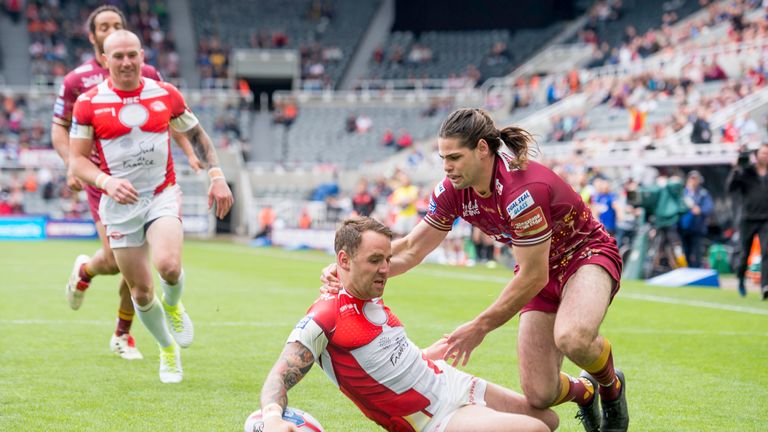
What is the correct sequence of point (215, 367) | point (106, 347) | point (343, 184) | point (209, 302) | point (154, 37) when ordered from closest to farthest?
point (215, 367), point (106, 347), point (209, 302), point (343, 184), point (154, 37)

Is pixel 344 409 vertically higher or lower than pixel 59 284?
higher

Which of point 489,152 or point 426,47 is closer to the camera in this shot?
point 489,152

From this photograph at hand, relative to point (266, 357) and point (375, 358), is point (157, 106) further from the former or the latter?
point (375, 358)

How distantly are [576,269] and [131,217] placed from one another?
137 inches

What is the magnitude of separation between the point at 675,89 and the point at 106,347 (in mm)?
21448

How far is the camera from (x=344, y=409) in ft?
22.1

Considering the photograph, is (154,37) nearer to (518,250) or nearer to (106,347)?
(106,347)

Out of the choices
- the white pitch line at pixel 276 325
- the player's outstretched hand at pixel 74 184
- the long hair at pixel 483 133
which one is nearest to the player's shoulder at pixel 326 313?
the long hair at pixel 483 133

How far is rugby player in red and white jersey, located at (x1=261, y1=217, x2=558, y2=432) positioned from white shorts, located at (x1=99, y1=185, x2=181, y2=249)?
10.3ft

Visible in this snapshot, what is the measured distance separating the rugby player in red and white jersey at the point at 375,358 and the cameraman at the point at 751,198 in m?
10.9

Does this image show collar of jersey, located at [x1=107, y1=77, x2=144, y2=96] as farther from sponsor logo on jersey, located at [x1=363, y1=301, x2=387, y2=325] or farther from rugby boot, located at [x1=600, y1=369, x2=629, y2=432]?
rugby boot, located at [x1=600, y1=369, x2=629, y2=432]

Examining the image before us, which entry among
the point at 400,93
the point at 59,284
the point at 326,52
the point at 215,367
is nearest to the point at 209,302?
the point at 59,284

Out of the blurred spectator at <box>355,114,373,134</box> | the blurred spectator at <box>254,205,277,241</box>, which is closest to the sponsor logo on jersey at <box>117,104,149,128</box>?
the blurred spectator at <box>254,205,277,241</box>

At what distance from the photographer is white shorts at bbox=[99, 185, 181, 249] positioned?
7.70 m
